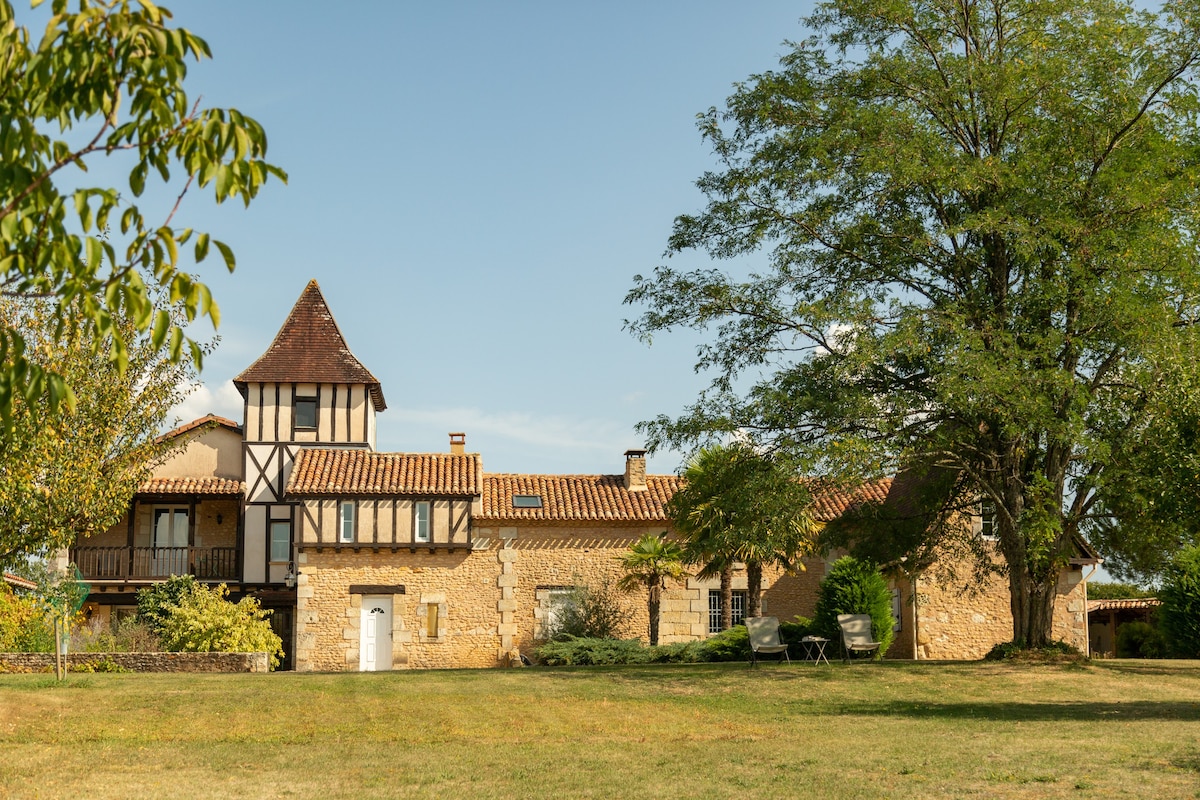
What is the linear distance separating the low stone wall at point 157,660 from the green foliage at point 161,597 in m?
5.33

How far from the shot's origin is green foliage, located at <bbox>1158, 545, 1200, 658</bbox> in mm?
21844

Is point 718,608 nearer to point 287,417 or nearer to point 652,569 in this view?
point 652,569

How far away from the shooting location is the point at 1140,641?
25.8 meters

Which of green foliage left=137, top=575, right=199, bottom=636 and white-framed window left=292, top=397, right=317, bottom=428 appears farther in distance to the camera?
white-framed window left=292, top=397, right=317, bottom=428

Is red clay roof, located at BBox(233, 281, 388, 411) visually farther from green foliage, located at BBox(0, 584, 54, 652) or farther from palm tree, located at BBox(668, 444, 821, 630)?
palm tree, located at BBox(668, 444, 821, 630)

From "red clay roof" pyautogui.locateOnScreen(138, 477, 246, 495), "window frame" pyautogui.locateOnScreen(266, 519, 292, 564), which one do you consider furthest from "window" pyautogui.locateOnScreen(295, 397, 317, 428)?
"window frame" pyautogui.locateOnScreen(266, 519, 292, 564)

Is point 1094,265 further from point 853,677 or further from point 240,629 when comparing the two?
point 240,629

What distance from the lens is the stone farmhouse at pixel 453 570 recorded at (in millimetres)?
24688

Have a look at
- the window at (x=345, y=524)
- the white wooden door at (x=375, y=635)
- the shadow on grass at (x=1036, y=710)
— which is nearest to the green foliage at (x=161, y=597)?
the window at (x=345, y=524)

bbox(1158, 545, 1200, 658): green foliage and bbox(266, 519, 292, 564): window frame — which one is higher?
bbox(266, 519, 292, 564): window frame

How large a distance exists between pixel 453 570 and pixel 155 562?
740 cm

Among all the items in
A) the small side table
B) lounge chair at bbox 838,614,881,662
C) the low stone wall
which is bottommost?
the low stone wall

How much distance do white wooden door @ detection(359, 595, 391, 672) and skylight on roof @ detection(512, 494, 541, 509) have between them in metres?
3.36

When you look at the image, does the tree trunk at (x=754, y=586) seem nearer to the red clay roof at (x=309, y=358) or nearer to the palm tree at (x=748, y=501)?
the palm tree at (x=748, y=501)
